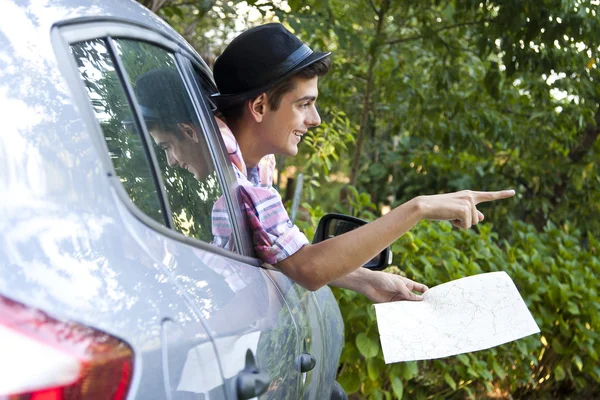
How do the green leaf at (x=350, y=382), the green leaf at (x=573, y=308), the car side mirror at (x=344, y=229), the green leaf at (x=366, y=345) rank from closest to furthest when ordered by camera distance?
the car side mirror at (x=344, y=229) → the green leaf at (x=366, y=345) → the green leaf at (x=350, y=382) → the green leaf at (x=573, y=308)

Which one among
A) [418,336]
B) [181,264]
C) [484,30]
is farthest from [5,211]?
[484,30]

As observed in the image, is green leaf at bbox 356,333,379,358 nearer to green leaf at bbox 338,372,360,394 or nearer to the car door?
green leaf at bbox 338,372,360,394

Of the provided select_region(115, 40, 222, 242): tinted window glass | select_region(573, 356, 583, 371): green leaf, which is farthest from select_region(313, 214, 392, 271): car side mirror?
select_region(573, 356, 583, 371): green leaf

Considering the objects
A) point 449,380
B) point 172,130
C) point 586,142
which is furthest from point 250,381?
point 586,142

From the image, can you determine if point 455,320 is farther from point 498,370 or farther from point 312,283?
point 498,370

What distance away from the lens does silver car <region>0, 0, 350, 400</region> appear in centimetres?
111

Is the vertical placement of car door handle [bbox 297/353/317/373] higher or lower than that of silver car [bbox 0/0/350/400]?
lower

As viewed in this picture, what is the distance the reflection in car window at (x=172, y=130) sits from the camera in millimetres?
1736

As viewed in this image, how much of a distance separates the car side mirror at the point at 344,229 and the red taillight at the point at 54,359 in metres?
1.77

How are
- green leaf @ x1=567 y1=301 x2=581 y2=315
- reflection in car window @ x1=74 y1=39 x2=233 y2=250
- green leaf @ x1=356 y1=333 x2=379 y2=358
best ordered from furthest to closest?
1. green leaf @ x1=567 y1=301 x2=581 y2=315
2. green leaf @ x1=356 y1=333 x2=379 y2=358
3. reflection in car window @ x1=74 y1=39 x2=233 y2=250

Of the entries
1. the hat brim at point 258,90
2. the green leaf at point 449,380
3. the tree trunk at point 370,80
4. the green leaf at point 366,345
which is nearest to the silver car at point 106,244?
the hat brim at point 258,90

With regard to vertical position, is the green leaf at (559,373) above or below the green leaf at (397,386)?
below

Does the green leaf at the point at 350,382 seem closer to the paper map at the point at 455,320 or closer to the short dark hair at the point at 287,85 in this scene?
the paper map at the point at 455,320

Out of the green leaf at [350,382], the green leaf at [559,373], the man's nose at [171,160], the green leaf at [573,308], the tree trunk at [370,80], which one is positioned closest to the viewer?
the man's nose at [171,160]
